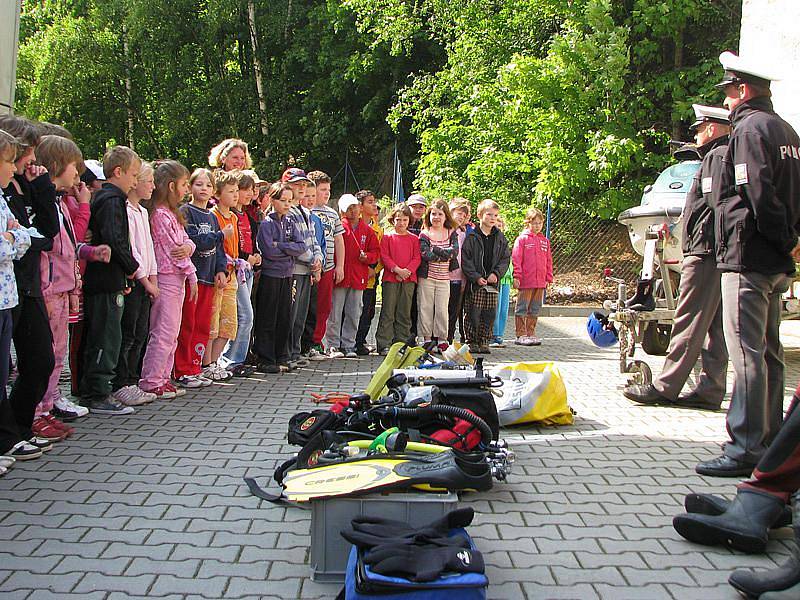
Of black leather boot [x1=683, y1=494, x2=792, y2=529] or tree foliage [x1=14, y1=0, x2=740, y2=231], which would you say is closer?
black leather boot [x1=683, y1=494, x2=792, y2=529]

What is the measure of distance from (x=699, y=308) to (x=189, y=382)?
453cm

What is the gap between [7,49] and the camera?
854 centimetres

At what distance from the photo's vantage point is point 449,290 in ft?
34.5

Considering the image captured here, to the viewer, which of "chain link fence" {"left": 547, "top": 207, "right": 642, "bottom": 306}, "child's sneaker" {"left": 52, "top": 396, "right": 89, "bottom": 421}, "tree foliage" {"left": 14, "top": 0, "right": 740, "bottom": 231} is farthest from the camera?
"chain link fence" {"left": 547, "top": 207, "right": 642, "bottom": 306}

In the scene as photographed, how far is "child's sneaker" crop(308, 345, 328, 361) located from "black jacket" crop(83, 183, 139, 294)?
11.7 ft

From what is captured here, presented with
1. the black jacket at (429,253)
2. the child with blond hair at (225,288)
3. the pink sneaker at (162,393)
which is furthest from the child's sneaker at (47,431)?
the black jacket at (429,253)

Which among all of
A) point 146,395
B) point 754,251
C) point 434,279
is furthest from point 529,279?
point 754,251

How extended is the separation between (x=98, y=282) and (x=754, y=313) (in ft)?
15.3

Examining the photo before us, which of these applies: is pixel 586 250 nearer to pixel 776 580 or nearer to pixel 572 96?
pixel 572 96

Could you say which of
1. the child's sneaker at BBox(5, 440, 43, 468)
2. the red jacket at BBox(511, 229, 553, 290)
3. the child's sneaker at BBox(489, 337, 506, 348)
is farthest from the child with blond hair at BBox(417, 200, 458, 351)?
the child's sneaker at BBox(5, 440, 43, 468)

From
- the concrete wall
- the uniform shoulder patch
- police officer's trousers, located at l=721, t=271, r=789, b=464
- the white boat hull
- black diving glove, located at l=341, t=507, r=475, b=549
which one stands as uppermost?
the concrete wall

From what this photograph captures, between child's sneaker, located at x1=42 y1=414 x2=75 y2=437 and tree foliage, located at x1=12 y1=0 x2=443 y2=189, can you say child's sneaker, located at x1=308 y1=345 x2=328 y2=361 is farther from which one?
tree foliage, located at x1=12 y1=0 x2=443 y2=189

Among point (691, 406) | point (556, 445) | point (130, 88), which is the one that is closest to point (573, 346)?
point (691, 406)

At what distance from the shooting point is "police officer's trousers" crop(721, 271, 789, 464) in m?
5.02
